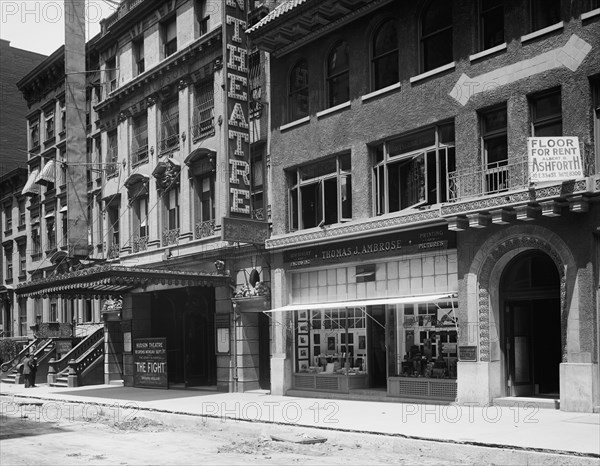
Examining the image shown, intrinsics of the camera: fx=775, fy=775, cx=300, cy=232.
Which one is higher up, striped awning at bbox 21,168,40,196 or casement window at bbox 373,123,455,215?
striped awning at bbox 21,168,40,196

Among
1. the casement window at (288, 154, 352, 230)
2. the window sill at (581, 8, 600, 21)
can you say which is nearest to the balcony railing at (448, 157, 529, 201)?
the window sill at (581, 8, 600, 21)

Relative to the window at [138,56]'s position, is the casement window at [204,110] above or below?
below

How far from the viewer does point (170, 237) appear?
104 ft

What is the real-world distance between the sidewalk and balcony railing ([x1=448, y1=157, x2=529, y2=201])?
209 inches

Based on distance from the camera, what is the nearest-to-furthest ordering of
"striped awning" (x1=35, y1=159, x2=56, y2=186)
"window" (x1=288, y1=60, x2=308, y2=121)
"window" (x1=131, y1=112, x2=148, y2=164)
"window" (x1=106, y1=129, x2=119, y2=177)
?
Answer: "window" (x1=288, y1=60, x2=308, y2=121) < "window" (x1=131, y1=112, x2=148, y2=164) < "window" (x1=106, y1=129, x2=119, y2=177) < "striped awning" (x1=35, y1=159, x2=56, y2=186)

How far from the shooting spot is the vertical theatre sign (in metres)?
26.0

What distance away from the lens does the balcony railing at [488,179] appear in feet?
60.6

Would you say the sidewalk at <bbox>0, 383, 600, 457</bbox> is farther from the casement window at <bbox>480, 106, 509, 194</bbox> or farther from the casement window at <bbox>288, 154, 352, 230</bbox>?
the casement window at <bbox>288, 154, 352, 230</bbox>

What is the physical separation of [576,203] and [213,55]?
16.4 metres

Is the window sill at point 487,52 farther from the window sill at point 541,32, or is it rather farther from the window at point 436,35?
the window at point 436,35

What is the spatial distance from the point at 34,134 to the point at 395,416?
36314 mm

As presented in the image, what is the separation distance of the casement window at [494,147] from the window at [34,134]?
33.9 metres

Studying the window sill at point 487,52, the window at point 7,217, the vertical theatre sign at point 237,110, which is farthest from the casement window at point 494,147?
the window at point 7,217

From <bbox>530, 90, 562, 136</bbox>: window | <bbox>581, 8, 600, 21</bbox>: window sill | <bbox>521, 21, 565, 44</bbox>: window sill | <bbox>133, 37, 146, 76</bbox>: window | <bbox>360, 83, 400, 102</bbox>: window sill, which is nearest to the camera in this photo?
<bbox>581, 8, 600, 21</bbox>: window sill
